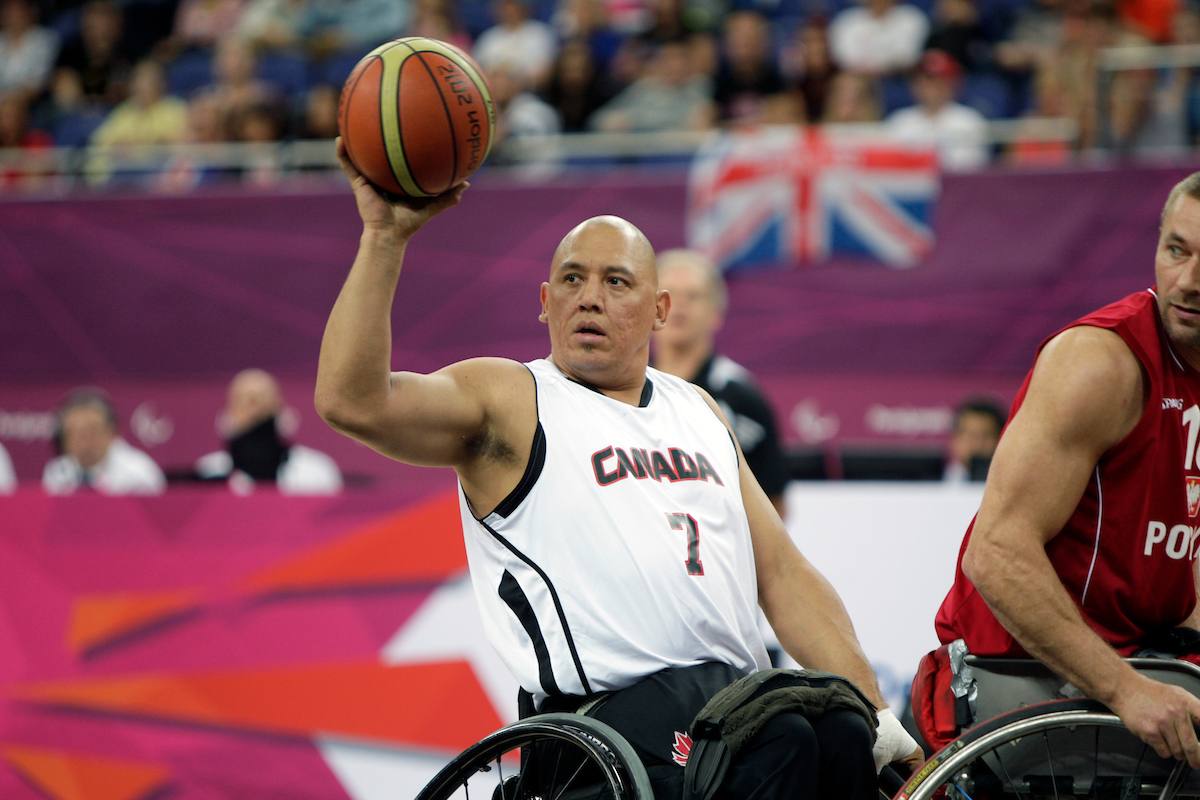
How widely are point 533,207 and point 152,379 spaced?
3293 millimetres

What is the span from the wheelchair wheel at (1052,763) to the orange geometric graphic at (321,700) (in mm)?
2325

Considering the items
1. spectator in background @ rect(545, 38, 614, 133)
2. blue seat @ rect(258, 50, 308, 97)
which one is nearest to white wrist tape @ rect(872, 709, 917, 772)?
spectator in background @ rect(545, 38, 614, 133)

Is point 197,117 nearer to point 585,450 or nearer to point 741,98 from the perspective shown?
point 741,98

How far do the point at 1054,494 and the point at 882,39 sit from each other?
7.68 meters

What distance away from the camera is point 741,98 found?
930 cm

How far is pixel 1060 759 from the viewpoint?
2.66m

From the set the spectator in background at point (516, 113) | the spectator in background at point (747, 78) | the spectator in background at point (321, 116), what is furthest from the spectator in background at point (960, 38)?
the spectator in background at point (321, 116)

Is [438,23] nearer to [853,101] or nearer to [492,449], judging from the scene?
[853,101]

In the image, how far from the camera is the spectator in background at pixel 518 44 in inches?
402

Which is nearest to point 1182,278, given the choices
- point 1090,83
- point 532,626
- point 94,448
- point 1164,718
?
point 1164,718

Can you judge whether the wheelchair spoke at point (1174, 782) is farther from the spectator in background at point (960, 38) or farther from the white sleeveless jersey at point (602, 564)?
the spectator in background at point (960, 38)

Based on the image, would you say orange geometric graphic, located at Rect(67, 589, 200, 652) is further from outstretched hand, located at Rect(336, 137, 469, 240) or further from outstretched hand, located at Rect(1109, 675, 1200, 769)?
outstretched hand, located at Rect(1109, 675, 1200, 769)

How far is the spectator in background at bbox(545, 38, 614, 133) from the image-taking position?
→ 374 inches

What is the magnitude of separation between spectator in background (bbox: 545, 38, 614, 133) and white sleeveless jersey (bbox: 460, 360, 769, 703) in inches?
273
